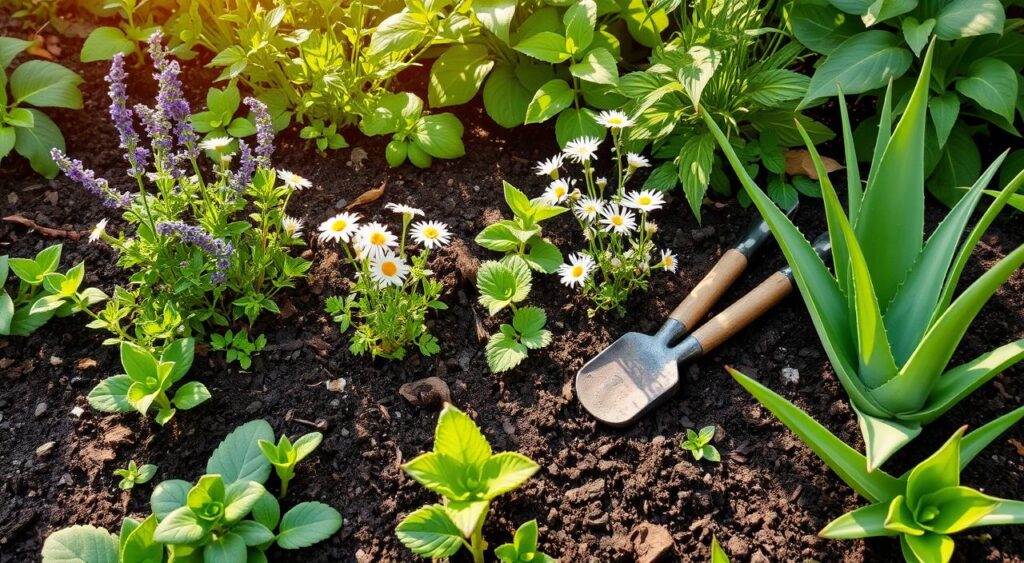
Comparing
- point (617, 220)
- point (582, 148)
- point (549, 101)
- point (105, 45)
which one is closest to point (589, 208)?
point (617, 220)

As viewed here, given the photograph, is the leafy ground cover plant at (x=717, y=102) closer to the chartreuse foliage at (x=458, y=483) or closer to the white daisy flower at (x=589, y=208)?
the white daisy flower at (x=589, y=208)

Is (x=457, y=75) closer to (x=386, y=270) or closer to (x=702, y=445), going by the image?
(x=386, y=270)

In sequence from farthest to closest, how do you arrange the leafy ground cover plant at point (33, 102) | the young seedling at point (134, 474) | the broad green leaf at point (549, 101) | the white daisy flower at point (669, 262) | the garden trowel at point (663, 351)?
1. the leafy ground cover plant at point (33, 102)
2. the broad green leaf at point (549, 101)
3. the white daisy flower at point (669, 262)
4. the garden trowel at point (663, 351)
5. the young seedling at point (134, 474)

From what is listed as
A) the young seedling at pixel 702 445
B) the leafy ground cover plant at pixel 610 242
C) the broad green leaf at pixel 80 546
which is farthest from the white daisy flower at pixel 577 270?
the broad green leaf at pixel 80 546

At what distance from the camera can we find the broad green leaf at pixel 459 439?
162 cm

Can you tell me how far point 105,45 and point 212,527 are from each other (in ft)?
5.93

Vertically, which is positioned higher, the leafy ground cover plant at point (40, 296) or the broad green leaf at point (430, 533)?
the leafy ground cover plant at point (40, 296)

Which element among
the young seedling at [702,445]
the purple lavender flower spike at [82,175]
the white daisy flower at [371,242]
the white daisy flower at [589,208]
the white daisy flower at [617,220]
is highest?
the purple lavender flower spike at [82,175]

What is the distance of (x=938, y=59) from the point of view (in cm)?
228

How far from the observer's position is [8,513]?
1844mm

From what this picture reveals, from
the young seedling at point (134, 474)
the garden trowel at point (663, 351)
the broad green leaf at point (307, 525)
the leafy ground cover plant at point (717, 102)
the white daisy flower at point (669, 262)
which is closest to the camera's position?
the broad green leaf at point (307, 525)

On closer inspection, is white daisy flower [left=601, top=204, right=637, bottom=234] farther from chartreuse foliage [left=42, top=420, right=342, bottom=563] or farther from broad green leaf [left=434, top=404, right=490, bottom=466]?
chartreuse foliage [left=42, top=420, right=342, bottom=563]

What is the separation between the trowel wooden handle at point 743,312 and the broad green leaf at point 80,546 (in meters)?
1.40

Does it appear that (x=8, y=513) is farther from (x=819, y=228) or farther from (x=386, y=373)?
(x=819, y=228)
